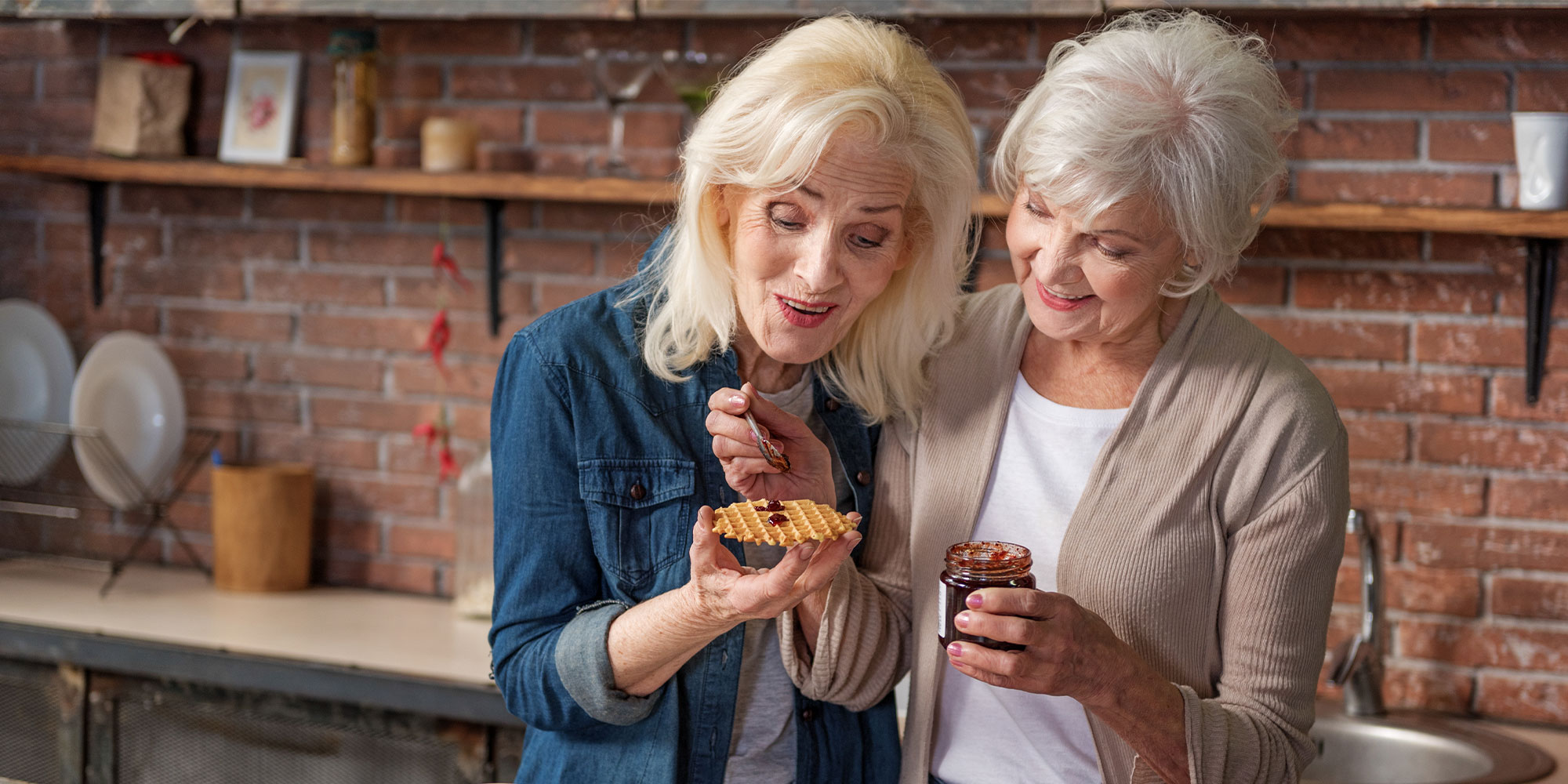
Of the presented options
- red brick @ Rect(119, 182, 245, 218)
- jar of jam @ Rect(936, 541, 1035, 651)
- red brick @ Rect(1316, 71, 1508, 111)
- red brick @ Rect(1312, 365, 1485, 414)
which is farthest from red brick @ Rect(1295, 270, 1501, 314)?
red brick @ Rect(119, 182, 245, 218)

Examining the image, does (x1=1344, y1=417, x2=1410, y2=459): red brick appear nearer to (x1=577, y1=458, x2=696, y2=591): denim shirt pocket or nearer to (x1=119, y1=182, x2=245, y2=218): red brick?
(x1=577, y1=458, x2=696, y2=591): denim shirt pocket

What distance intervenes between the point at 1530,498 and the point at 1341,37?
842 millimetres

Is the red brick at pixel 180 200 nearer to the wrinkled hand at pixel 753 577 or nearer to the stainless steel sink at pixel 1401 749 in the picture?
the wrinkled hand at pixel 753 577

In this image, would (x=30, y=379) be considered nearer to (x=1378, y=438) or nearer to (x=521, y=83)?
(x=521, y=83)

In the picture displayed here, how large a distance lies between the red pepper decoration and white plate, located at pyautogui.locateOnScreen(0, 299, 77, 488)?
33.7 inches

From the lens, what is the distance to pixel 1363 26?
222cm

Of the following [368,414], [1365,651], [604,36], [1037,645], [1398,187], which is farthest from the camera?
[368,414]

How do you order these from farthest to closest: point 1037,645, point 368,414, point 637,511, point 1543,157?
point 368,414 → point 1543,157 → point 637,511 → point 1037,645

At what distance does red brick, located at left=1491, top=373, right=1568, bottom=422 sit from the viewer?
2.20 m

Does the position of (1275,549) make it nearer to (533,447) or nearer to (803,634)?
(803,634)

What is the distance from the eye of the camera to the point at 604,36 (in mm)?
2582

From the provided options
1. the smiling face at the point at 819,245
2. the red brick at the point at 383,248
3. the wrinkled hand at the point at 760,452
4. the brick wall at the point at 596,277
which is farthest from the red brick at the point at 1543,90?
the red brick at the point at 383,248

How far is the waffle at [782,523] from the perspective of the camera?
1.25m

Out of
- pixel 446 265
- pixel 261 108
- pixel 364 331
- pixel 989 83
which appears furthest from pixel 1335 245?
pixel 261 108
